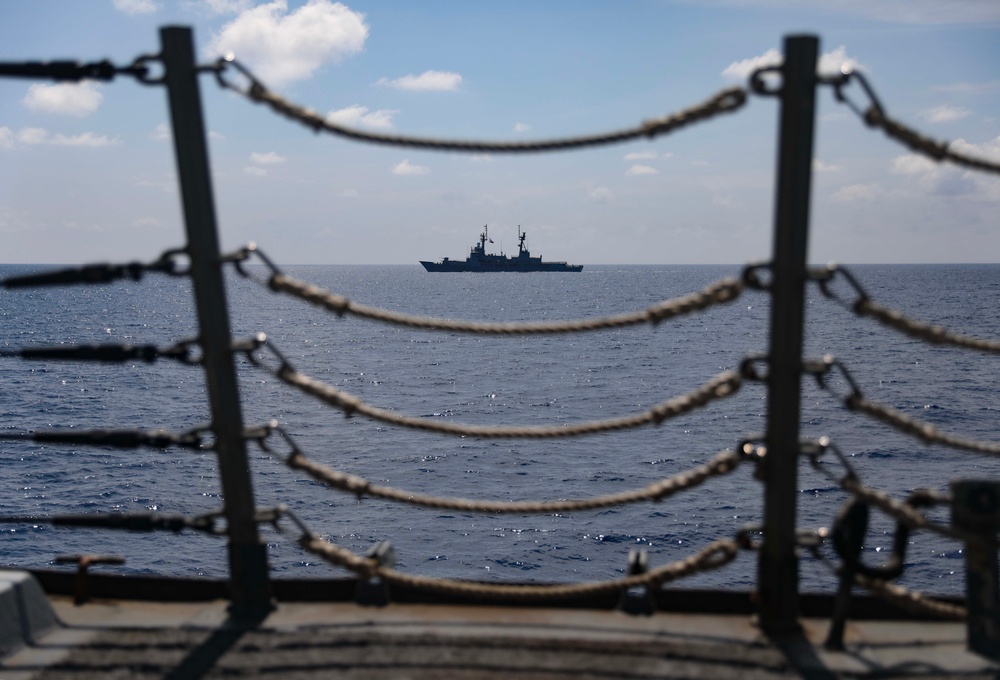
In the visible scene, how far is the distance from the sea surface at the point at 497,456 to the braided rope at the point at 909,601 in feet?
2.10

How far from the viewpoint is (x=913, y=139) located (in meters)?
2.57

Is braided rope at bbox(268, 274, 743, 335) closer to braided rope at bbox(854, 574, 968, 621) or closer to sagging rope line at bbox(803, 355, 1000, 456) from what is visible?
sagging rope line at bbox(803, 355, 1000, 456)

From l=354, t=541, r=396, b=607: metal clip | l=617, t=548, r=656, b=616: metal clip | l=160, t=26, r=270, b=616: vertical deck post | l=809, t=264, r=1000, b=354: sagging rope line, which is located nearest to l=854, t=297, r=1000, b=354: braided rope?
l=809, t=264, r=1000, b=354: sagging rope line

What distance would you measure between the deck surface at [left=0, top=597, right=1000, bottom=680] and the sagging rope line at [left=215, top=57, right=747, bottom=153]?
63.9 inches

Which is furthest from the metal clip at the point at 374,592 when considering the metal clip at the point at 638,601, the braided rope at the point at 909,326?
the braided rope at the point at 909,326

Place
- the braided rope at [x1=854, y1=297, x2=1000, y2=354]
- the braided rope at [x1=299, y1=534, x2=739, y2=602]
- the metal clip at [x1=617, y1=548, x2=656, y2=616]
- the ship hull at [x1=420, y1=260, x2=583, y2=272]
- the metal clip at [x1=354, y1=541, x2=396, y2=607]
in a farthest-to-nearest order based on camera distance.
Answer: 1. the ship hull at [x1=420, y1=260, x2=583, y2=272]
2. the metal clip at [x1=354, y1=541, x2=396, y2=607]
3. the metal clip at [x1=617, y1=548, x2=656, y2=616]
4. the braided rope at [x1=299, y1=534, x2=739, y2=602]
5. the braided rope at [x1=854, y1=297, x2=1000, y2=354]

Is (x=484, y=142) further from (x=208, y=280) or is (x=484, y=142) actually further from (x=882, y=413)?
(x=882, y=413)

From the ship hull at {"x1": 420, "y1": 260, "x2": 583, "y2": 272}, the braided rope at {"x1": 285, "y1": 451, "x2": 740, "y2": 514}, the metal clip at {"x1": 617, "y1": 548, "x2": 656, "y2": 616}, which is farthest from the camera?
the ship hull at {"x1": 420, "y1": 260, "x2": 583, "y2": 272}

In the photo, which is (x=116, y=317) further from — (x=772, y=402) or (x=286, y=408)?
(x=772, y=402)

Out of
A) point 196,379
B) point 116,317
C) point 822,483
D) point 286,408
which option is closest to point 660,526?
point 822,483

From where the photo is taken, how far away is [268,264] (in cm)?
277

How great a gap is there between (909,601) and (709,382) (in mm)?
1016

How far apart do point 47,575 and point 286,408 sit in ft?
143

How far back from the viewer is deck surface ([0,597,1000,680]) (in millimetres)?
2596
